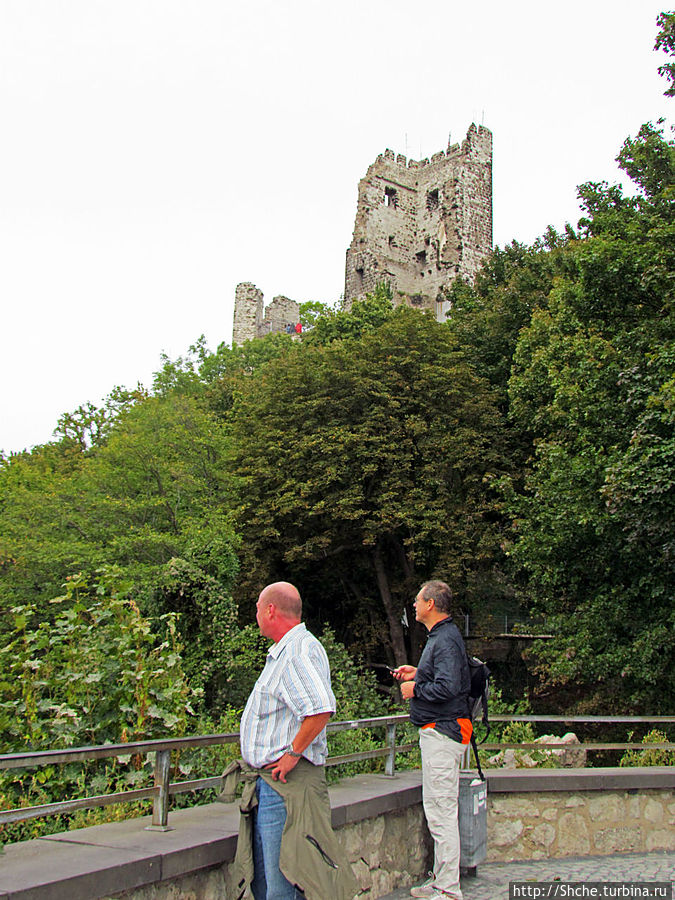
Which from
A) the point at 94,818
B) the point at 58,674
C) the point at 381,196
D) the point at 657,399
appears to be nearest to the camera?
the point at 94,818

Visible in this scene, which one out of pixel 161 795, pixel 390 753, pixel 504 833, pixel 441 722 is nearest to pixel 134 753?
pixel 161 795

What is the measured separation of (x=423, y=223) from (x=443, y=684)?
176ft

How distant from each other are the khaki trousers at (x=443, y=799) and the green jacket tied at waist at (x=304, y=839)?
132 centimetres

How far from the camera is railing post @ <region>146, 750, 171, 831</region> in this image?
3754 millimetres

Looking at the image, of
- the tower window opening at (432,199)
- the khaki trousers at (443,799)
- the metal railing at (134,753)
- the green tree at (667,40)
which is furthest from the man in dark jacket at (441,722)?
the tower window opening at (432,199)

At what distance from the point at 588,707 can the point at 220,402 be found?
846 inches

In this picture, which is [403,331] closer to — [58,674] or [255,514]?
[255,514]

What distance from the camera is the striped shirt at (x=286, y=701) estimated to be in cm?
339

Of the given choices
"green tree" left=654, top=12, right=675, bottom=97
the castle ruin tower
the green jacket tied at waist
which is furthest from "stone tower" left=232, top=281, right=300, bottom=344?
the green jacket tied at waist

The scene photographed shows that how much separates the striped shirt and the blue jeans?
13 centimetres

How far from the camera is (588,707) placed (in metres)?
16.8

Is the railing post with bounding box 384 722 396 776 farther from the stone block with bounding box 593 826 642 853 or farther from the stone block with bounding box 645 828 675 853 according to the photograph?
the stone block with bounding box 645 828 675 853

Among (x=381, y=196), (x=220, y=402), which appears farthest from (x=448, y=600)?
(x=381, y=196)

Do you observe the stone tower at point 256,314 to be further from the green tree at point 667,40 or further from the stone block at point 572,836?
the stone block at point 572,836
